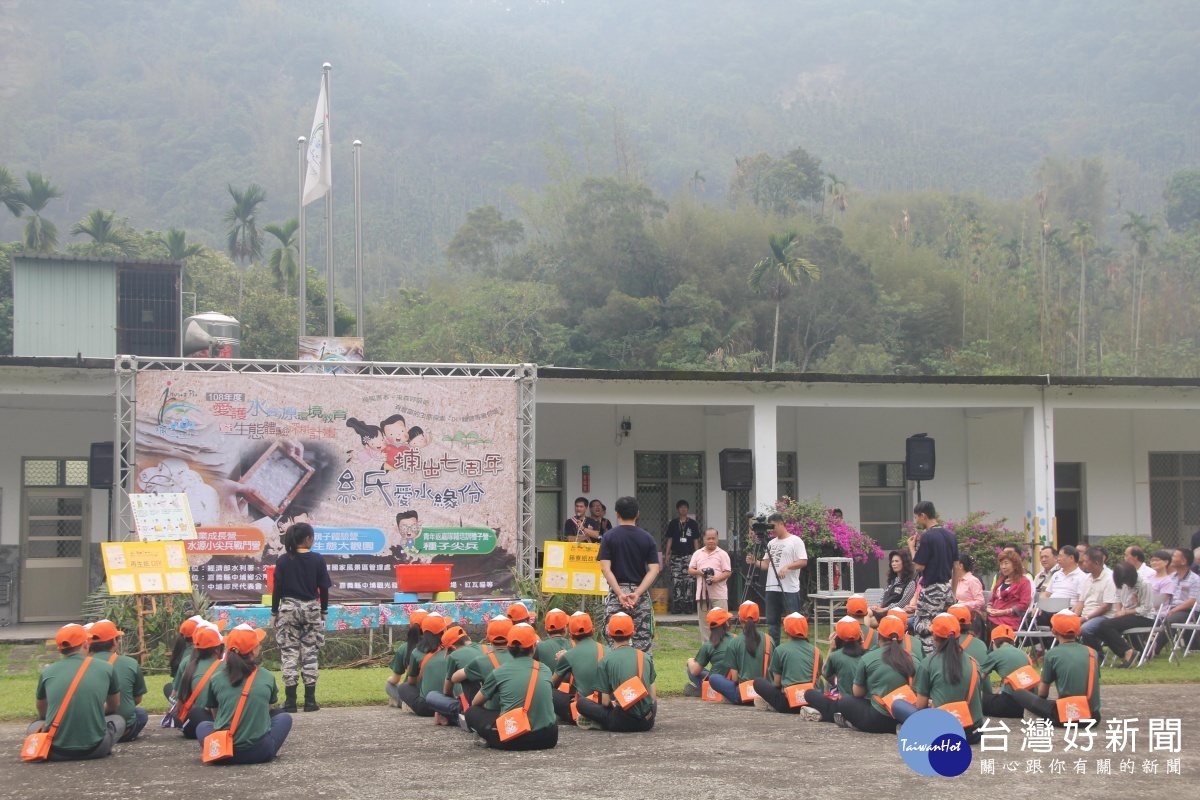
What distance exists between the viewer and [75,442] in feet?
54.7

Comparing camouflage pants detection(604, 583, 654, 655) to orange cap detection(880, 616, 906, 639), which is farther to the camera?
camouflage pants detection(604, 583, 654, 655)

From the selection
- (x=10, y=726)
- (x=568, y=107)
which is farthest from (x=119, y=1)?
(x=10, y=726)

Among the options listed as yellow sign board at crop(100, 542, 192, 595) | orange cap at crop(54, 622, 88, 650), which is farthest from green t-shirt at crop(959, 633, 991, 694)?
yellow sign board at crop(100, 542, 192, 595)

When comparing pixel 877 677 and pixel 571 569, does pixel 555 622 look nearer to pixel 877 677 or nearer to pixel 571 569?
pixel 877 677

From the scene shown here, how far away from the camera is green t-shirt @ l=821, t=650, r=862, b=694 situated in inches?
354

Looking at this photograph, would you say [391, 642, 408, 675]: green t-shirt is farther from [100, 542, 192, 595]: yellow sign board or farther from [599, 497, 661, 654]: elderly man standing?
[100, 542, 192, 595]: yellow sign board

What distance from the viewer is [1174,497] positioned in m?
20.3

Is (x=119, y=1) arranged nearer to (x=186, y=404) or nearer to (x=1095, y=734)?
(x=186, y=404)

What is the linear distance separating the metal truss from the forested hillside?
28.6 metres

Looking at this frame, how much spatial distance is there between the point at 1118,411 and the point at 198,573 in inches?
561

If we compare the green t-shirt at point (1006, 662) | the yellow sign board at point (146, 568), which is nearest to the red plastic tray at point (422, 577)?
the yellow sign board at point (146, 568)

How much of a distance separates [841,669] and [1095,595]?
4462 mm

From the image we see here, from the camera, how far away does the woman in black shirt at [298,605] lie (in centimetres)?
958

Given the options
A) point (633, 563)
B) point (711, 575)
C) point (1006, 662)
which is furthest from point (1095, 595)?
point (633, 563)
